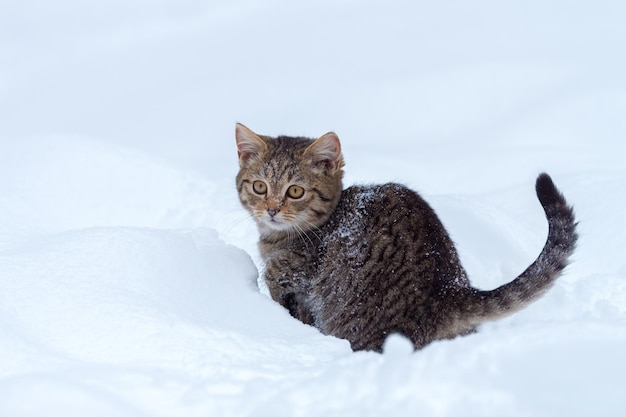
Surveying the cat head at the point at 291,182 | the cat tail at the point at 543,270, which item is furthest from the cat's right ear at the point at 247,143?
the cat tail at the point at 543,270

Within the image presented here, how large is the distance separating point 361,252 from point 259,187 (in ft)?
2.22

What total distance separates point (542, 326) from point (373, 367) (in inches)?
23.2

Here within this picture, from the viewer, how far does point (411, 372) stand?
2.29 metres

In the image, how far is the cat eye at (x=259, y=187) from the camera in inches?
156

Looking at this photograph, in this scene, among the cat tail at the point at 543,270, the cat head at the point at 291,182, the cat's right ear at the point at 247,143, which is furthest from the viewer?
the cat's right ear at the point at 247,143

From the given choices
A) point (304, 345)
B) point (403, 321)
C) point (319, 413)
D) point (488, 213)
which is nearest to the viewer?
point (319, 413)

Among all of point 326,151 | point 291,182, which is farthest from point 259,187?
point 326,151

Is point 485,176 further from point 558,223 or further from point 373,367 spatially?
point 373,367

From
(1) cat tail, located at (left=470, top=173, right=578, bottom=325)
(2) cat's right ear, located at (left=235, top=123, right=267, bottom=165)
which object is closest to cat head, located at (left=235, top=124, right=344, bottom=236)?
(2) cat's right ear, located at (left=235, top=123, right=267, bottom=165)

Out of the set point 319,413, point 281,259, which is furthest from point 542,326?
point 281,259

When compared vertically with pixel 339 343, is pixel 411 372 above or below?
above

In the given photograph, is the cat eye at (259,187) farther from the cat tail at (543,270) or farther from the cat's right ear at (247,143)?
the cat tail at (543,270)

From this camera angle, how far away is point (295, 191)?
12.9 feet

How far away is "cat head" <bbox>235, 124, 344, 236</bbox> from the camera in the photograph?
Result: 3900 millimetres
